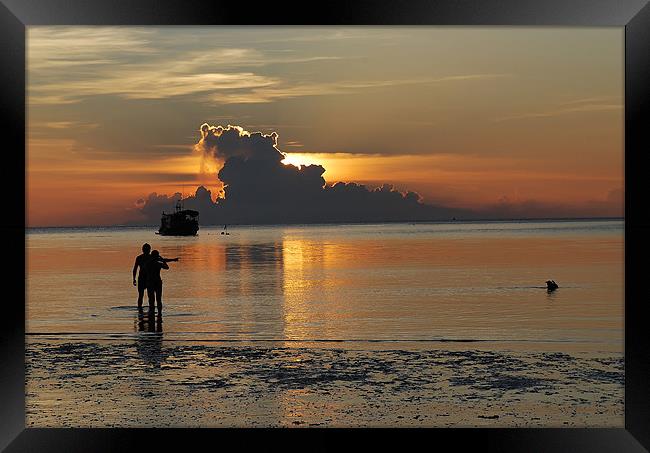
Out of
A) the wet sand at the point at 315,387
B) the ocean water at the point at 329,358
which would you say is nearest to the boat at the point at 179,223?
the ocean water at the point at 329,358

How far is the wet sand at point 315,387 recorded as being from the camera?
9078 mm

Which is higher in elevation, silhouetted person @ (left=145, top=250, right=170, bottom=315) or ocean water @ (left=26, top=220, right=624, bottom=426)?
silhouetted person @ (left=145, top=250, right=170, bottom=315)

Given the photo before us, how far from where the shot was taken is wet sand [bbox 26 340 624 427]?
908 centimetres

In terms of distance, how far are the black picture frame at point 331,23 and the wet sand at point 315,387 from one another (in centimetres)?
177

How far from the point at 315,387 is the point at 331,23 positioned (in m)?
5.28

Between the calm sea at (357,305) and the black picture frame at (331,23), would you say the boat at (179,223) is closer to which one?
the calm sea at (357,305)

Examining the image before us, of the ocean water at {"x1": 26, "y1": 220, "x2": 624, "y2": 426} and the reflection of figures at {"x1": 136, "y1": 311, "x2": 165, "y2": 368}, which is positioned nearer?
the ocean water at {"x1": 26, "y1": 220, "x2": 624, "y2": 426}

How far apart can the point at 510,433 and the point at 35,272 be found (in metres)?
41.7

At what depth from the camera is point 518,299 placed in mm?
26719

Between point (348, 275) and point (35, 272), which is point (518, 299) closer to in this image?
point (348, 275)

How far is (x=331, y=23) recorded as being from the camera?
22.7 ft

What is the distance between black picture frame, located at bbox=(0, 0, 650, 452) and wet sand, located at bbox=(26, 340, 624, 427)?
177 centimetres

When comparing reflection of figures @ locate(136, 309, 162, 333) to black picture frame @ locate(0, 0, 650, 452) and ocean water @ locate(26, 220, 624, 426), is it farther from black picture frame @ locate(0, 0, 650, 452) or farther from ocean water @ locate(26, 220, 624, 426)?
black picture frame @ locate(0, 0, 650, 452)

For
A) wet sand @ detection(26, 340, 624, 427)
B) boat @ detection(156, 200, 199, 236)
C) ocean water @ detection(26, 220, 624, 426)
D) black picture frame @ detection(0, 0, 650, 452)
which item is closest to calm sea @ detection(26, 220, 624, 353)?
ocean water @ detection(26, 220, 624, 426)
